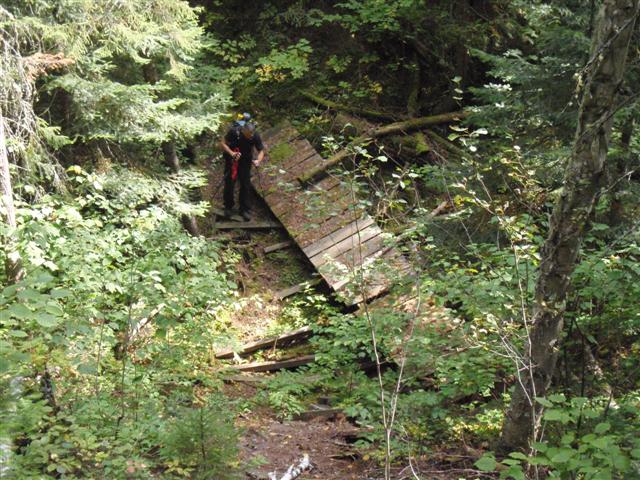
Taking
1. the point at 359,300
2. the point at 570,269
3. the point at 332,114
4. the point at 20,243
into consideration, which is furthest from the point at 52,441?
the point at 332,114

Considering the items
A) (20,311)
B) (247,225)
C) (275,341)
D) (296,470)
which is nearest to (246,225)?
(247,225)

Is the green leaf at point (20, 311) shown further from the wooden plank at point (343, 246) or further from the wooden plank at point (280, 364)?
the wooden plank at point (343, 246)

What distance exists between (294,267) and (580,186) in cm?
713

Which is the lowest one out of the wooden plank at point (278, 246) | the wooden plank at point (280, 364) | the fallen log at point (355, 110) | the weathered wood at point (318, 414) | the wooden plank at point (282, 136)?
the weathered wood at point (318, 414)

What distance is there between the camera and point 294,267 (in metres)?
11.0

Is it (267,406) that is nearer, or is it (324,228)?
(267,406)

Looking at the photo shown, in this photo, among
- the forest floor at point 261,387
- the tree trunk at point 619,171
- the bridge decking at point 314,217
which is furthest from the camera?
the bridge decking at point 314,217

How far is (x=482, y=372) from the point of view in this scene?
5855 millimetres

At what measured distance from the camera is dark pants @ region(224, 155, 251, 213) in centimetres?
1114

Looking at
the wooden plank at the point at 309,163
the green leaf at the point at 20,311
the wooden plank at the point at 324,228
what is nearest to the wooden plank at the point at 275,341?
the wooden plank at the point at 324,228

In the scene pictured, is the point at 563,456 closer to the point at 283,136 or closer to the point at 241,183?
the point at 241,183

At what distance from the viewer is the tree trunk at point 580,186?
4.11m

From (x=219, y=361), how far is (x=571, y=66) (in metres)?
6.39

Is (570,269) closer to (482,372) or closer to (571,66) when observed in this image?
(482,372)
